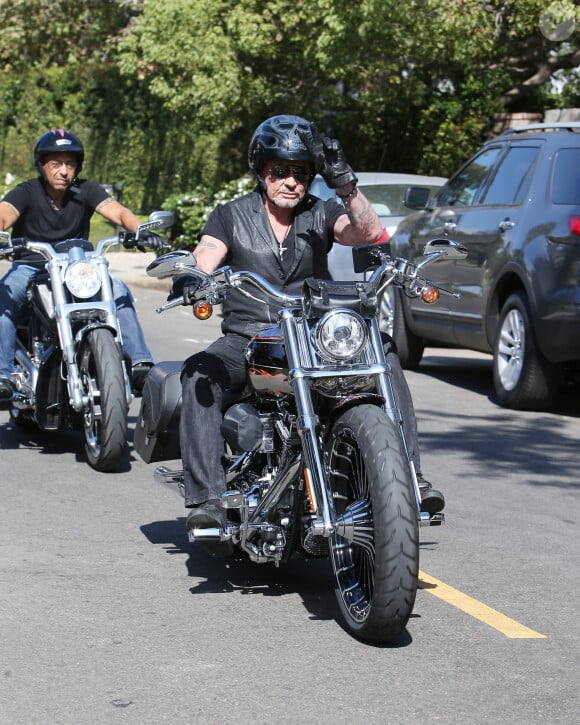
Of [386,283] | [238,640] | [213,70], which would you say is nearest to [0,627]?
[238,640]

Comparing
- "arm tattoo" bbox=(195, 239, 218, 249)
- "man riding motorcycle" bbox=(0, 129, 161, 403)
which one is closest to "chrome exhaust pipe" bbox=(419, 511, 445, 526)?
"arm tattoo" bbox=(195, 239, 218, 249)

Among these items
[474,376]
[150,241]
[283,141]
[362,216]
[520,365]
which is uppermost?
[283,141]

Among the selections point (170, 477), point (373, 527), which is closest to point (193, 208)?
point (170, 477)

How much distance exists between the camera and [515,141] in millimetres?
11312

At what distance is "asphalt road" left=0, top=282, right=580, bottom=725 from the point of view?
4305 millimetres

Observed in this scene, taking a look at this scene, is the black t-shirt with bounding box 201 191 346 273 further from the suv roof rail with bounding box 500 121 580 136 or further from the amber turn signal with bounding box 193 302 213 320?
the suv roof rail with bounding box 500 121 580 136

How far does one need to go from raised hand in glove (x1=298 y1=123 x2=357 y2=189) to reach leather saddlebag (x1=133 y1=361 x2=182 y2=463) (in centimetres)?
112

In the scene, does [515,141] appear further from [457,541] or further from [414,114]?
[414,114]

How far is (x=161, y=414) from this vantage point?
5973mm

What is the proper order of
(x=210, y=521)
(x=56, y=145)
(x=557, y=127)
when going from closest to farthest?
1. (x=210, y=521)
2. (x=56, y=145)
3. (x=557, y=127)

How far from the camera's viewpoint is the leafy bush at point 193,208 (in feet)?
77.2

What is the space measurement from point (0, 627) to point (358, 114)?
807 inches

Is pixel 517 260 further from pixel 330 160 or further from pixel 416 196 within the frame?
pixel 330 160

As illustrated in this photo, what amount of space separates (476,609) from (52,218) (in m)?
4.73
